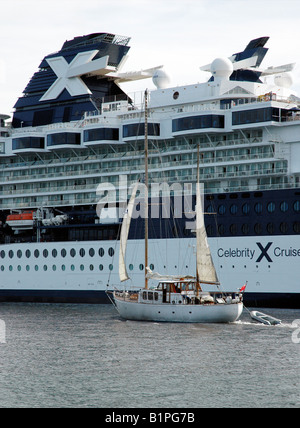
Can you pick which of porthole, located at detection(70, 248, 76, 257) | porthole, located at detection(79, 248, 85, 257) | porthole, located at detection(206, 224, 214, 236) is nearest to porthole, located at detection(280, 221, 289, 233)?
porthole, located at detection(206, 224, 214, 236)

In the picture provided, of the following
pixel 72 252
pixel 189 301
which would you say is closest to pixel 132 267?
pixel 72 252

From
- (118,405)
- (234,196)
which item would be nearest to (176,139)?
(234,196)

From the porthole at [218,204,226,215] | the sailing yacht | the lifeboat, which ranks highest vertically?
the porthole at [218,204,226,215]

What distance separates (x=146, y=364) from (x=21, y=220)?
30907 mm

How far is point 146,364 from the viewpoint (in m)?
30.8

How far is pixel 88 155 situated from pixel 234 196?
13.9m

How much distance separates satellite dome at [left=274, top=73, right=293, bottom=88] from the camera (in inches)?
2174

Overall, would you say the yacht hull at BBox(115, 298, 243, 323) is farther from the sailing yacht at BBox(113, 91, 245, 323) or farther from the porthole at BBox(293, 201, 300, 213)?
the porthole at BBox(293, 201, 300, 213)

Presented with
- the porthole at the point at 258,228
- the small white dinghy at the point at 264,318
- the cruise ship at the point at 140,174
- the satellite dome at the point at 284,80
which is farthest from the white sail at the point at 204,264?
the satellite dome at the point at 284,80

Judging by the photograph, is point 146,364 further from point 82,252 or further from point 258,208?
point 82,252

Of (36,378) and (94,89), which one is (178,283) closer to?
(36,378)

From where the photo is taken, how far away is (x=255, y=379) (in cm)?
2811

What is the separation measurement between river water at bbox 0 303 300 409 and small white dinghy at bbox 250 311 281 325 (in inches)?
20.0

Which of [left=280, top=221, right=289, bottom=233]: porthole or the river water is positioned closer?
the river water
